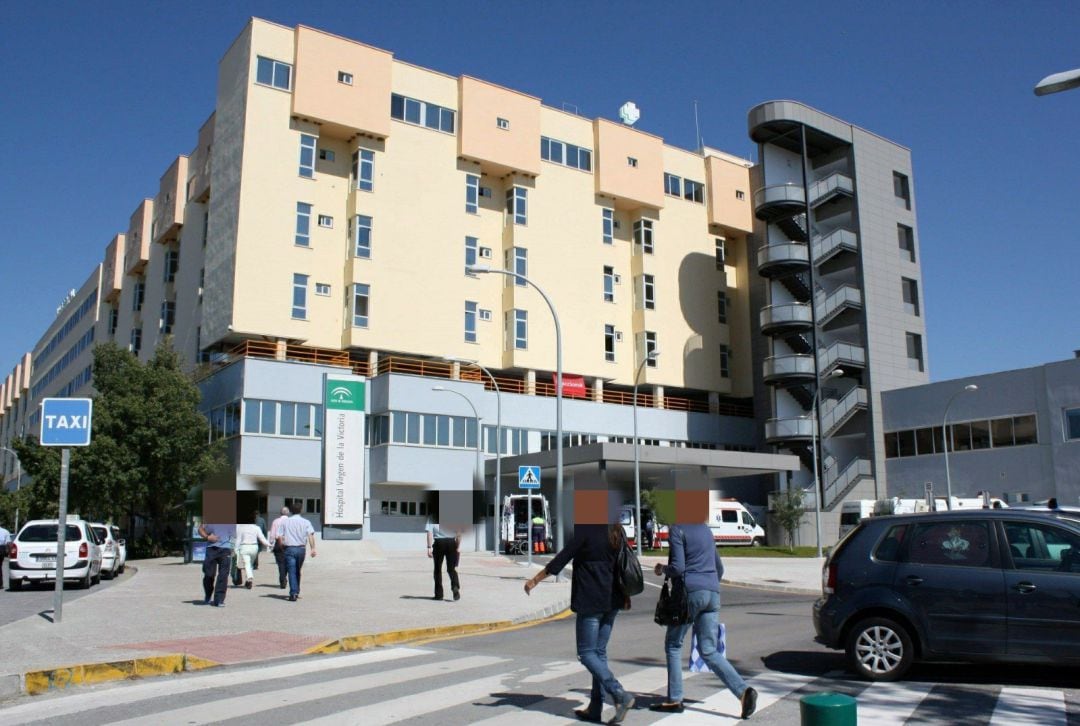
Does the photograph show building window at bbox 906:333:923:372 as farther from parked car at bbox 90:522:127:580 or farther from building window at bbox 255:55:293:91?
parked car at bbox 90:522:127:580

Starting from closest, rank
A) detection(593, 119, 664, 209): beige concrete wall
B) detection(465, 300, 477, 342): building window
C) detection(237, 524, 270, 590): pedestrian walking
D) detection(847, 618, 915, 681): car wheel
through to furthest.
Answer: detection(847, 618, 915, 681): car wheel
detection(237, 524, 270, 590): pedestrian walking
detection(465, 300, 477, 342): building window
detection(593, 119, 664, 209): beige concrete wall

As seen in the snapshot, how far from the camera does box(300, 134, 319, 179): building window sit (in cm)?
4781

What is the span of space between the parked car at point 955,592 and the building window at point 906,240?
5096 centimetres

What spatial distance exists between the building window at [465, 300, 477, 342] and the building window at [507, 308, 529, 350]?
2099mm

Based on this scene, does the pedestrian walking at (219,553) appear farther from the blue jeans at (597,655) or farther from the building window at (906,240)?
the building window at (906,240)

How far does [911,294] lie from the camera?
2231 inches

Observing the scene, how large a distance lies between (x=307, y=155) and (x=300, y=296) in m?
7.11

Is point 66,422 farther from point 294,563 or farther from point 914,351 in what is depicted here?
point 914,351

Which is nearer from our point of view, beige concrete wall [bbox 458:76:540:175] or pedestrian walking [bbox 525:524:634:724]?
pedestrian walking [bbox 525:524:634:724]

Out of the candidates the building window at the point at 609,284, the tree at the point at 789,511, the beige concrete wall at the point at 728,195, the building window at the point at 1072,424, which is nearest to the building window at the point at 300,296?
the building window at the point at 609,284

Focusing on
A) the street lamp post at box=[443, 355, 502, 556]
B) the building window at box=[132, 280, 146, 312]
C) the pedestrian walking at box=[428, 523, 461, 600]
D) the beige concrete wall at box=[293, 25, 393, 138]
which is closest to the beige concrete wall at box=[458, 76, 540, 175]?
the beige concrete wall at box=[293, 25, 393, 138]

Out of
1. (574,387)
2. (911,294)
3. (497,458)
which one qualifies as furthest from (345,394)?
(911,294)

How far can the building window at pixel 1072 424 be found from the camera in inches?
1697

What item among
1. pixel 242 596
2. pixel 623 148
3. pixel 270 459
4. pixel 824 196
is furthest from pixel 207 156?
pixel 242 596
